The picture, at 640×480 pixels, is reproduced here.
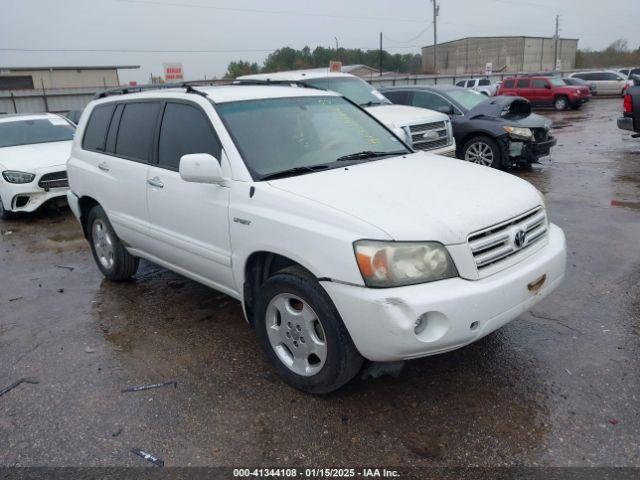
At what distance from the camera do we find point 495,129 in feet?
31.5

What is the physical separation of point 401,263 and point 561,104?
2641cm

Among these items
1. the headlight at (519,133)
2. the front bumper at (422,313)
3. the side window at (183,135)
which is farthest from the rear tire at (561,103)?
the front bumper at (422,313)

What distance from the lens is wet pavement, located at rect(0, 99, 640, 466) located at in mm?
2781

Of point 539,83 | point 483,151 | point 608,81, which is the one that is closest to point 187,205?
point 483,151

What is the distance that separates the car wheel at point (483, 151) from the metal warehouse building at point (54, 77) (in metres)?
42.3

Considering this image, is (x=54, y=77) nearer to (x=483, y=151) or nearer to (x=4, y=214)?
(x=4, y=214)

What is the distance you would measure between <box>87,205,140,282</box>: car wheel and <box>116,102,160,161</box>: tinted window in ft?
2.59

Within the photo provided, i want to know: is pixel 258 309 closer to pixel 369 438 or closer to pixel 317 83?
pixel 369 438

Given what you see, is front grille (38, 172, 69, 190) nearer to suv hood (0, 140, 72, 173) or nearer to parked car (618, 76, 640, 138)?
suv hood (0, 140, 72, 173)

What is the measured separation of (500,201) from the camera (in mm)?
3141

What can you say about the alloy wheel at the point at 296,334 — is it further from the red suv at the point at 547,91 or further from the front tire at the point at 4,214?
the red suv at the point at 547,91

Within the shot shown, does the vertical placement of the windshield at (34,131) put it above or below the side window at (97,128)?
below

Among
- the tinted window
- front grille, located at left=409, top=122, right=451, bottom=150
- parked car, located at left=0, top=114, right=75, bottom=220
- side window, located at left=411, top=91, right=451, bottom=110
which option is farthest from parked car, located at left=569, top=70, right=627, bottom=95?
the tinted window

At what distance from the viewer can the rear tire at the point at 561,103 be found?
2547 centimetres
